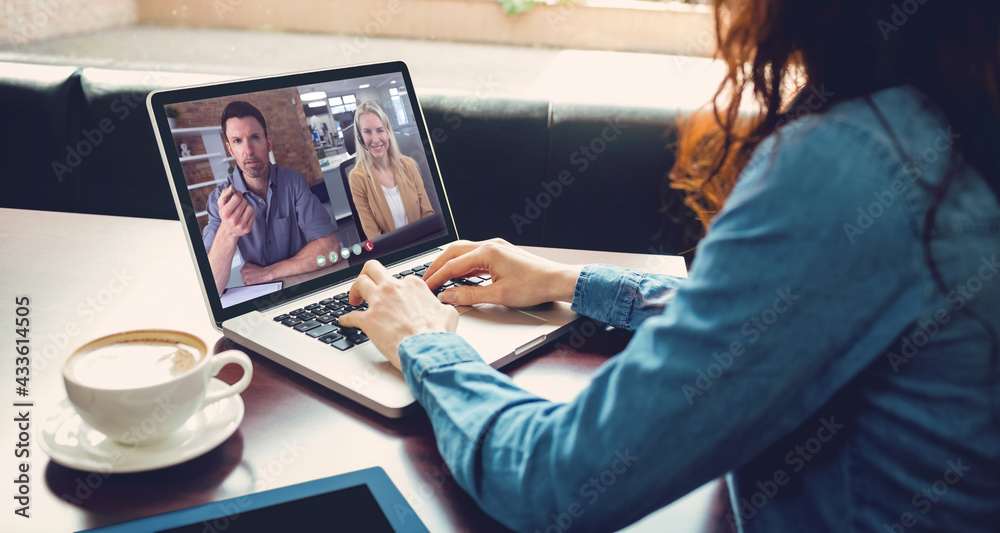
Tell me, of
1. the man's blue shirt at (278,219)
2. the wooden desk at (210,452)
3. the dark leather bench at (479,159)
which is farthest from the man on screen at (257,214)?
the dark leather bench at (479,159)

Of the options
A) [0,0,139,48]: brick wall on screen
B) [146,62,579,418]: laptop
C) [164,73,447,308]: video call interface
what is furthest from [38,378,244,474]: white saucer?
[0,0,139,48]: brick wall on screen

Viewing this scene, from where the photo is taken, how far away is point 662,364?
1.53ft

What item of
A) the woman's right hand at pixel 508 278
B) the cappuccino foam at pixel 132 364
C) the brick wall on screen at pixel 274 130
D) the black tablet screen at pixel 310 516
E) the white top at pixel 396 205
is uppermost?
the brick wall on screen at pixel 274 130

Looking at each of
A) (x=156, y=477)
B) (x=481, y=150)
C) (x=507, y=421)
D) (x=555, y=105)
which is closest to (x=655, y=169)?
(x=555, y=105)

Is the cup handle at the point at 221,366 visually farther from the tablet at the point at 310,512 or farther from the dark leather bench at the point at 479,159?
the dark leather bench at the point at 479,159

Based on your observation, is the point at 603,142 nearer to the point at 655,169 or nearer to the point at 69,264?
the point at 655,169

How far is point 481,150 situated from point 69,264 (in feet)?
3.40

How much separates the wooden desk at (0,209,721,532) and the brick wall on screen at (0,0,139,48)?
5.64 ft

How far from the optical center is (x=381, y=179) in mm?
1043

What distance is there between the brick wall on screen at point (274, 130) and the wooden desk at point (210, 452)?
0.62 feet

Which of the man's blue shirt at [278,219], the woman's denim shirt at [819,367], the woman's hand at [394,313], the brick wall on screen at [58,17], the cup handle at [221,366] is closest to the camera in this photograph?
the woman's denim shirt at [819,367]

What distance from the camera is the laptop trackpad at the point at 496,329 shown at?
82cm

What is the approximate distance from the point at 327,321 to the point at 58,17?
8.24ft

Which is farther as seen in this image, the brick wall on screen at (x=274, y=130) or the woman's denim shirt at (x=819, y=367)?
the brick wall on screen at (x=274, y=130)
